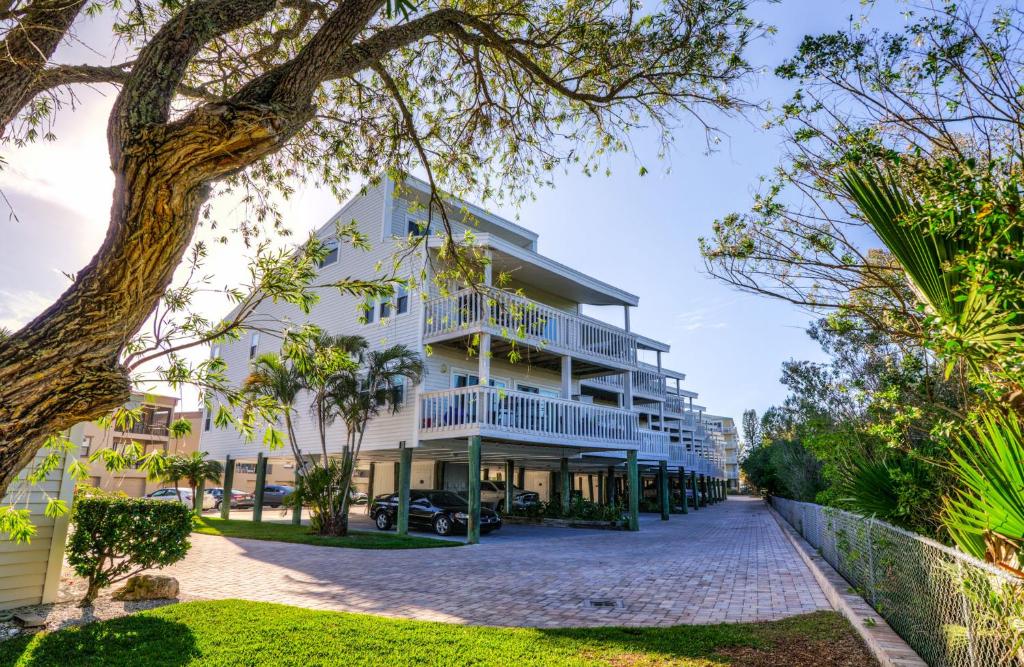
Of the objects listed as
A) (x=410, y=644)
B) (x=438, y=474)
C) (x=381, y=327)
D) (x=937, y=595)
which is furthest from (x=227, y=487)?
(x=937, y=595)

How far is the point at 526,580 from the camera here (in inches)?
395

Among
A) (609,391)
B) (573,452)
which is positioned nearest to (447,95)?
(573,452)

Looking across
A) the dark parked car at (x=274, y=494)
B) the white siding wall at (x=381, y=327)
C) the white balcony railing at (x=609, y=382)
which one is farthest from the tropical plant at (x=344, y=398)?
the dark parked car at (x=274, y=494)

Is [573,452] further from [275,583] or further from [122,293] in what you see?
[122,293]

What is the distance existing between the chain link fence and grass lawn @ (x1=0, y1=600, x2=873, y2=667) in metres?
0.54

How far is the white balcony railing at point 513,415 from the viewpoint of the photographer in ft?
54.1

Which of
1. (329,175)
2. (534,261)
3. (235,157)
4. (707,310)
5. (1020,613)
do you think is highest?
(534,261)

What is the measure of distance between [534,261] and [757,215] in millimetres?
12862

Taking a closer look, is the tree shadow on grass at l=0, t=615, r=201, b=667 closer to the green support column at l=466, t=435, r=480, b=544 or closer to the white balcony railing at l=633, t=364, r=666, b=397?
the green support column at l=466, t=435, r=480, b=544

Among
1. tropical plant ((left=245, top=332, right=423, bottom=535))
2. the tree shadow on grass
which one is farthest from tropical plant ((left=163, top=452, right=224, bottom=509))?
the tree shadow on grass

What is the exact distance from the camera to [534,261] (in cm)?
1973

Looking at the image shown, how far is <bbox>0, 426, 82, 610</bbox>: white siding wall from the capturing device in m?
7.72

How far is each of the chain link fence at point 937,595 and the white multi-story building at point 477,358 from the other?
349 inches

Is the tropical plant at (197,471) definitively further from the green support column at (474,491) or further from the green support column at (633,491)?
the green support column at (633,491)
